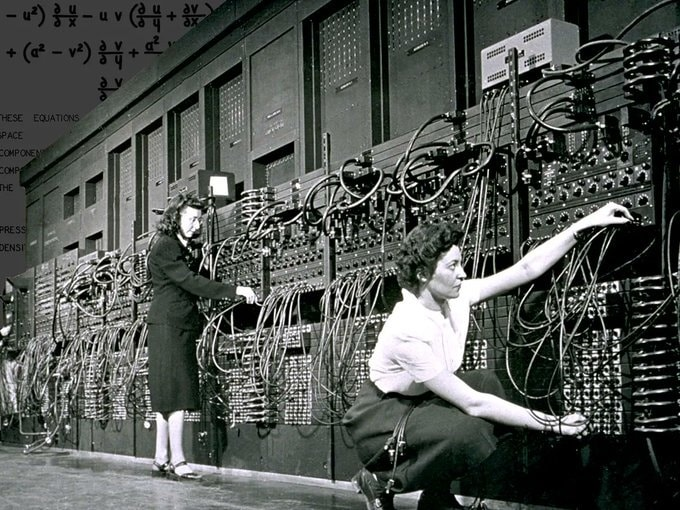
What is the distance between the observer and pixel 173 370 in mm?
4277

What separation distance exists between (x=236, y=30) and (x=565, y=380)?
3.57 meters

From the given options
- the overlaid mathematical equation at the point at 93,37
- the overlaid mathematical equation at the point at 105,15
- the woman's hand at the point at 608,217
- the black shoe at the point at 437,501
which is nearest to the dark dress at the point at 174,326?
the black shoe at the point at 437,501

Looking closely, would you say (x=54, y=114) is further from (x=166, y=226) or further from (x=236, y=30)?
(x=166, y=226)

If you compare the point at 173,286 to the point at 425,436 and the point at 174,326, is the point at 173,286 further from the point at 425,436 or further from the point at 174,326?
the point at 425,436

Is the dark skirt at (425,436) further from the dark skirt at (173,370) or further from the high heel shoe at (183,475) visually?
the dark skirt at (173,370)

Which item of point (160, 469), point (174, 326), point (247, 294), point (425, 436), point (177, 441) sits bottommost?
point (160, 469)

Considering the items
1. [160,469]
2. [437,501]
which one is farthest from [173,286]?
[437,501]

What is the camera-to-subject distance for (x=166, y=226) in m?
Result: 4.37

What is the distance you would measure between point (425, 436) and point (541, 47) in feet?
4.21

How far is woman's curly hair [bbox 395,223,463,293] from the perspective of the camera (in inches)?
97.7

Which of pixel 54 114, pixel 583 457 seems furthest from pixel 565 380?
pixel 54 114

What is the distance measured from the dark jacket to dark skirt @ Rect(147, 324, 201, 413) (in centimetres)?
5

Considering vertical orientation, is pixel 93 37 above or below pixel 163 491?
above

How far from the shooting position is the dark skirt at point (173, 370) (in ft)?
14.0
